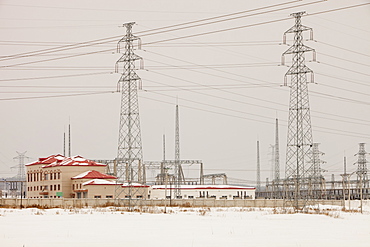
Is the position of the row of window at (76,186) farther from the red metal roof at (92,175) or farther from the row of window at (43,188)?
the row of window at (43,188)

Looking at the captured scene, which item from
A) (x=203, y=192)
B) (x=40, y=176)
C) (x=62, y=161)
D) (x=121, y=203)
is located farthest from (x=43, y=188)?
(x=121, y=203)

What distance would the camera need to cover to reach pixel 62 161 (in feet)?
301

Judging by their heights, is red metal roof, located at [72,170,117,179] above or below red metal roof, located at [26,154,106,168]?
below

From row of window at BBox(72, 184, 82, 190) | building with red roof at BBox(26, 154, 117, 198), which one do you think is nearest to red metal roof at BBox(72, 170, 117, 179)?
building with red roof at BBox(26, 154, 117, 198)

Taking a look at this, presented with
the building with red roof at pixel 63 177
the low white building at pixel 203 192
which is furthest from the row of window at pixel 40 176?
the low white building at pixel 203 192

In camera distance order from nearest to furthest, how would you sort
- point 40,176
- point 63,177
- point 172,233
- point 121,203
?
point 172,233
point 121,203
point 63,177
point 40,176

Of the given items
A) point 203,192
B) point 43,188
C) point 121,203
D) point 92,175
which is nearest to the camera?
point 121,203

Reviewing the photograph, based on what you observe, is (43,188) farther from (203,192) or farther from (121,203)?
(121,203)

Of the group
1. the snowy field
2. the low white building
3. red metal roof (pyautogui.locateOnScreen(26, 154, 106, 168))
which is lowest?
the snowy field

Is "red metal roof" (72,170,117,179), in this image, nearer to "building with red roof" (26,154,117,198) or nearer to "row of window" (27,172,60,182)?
"building with red roof" (26,154,117,198)

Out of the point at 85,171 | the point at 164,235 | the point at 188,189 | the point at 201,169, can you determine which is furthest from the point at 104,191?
the point at 164,235

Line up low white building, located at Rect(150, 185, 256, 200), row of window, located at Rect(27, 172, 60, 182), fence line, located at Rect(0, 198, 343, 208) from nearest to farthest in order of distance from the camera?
fence line, located at Rect(0, 198, 343, 208)
row of window, located at Rect(27, 172, 60, 182)
low white building, located at Rect(150, 185, 256, 200)

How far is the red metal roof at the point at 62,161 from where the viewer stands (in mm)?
88625

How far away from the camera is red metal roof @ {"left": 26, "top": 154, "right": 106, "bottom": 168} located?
8862cm
